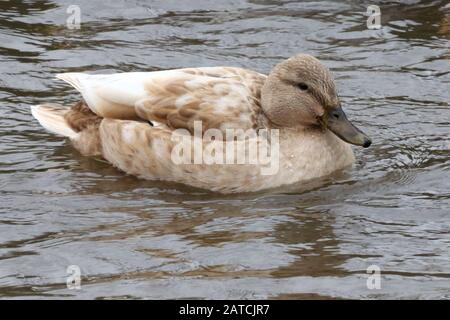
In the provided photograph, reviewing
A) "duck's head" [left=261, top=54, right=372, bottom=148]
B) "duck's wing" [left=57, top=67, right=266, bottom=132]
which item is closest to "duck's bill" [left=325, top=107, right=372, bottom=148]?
Answer: "duck's head" [left=261, top=54, right=372, bottom=148]

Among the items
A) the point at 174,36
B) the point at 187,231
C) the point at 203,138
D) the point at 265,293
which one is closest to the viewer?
the point at 265,293

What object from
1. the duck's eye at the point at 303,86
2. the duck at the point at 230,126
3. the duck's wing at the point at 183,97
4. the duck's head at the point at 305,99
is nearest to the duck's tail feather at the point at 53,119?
the duck's wing at the point at 183,97

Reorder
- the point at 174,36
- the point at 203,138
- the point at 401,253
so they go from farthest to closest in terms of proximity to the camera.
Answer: the point at 174,36 < the point at 203,138 < the point at 401,253

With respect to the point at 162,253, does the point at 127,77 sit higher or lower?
higher

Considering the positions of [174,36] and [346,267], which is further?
[174,36]

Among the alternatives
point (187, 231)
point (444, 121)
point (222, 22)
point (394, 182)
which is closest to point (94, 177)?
point (187, 231)

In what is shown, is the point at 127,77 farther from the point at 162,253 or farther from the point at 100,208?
the point at 162,253

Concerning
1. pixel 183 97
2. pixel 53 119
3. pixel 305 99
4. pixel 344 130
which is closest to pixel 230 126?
pixel 183 97

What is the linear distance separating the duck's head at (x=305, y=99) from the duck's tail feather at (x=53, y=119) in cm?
186

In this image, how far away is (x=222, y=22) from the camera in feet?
45.4

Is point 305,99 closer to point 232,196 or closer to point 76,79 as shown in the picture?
point 232,196

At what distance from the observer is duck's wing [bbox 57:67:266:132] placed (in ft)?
32.5

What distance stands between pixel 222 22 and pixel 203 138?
Answer: 13.8 feet

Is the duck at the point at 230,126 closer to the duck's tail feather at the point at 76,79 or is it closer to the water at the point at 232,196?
the water at the point at 232,196
